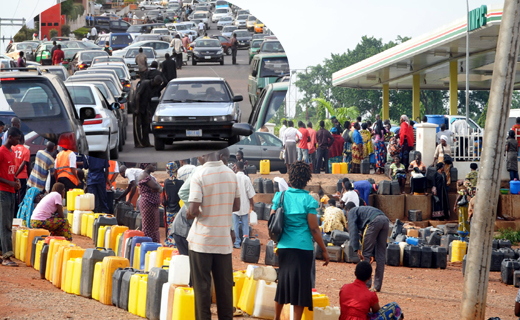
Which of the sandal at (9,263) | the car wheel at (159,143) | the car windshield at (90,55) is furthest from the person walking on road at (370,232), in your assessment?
the sandal at (9,263)

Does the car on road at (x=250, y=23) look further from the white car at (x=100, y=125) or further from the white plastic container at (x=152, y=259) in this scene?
the white plastic container at (x=152, y=259)

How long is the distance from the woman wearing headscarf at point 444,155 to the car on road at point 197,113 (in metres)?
10.8

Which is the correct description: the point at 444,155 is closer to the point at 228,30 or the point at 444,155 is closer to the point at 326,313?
the point at 228,30

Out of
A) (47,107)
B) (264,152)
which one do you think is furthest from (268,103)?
(264,152)

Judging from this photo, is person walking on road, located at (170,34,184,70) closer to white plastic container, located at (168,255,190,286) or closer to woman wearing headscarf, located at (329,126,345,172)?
white plastic container, located at (168,255,190,286)

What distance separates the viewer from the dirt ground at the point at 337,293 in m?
7.29

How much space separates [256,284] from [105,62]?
11.0 feet

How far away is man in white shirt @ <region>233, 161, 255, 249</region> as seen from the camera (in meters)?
11.6

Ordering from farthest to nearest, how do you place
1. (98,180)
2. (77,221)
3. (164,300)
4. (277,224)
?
1. (77,221)
2. (98,180)
3. (164,300)
4. (277,224)

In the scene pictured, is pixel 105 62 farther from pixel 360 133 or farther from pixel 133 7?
pixel 360 133

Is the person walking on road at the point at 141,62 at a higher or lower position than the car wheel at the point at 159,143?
higher

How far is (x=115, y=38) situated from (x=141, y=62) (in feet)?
2.40

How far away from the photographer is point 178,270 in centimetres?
708

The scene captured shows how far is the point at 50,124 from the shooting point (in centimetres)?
833
